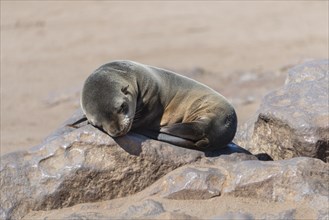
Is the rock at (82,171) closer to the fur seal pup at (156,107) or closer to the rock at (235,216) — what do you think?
the fur seal pup at (156,107)

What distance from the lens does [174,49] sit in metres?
15.4

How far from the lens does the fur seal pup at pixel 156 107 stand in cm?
551

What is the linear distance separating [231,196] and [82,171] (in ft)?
3.36

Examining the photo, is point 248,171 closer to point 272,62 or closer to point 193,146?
point 193,146

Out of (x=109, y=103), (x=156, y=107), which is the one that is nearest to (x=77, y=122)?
(x=109, y=103)

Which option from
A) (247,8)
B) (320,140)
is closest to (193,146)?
(320,140)

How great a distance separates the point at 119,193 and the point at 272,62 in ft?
29.8

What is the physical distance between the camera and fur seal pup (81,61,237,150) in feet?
18.1

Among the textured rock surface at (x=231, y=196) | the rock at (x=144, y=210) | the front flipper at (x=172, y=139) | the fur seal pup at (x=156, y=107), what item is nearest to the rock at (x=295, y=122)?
the fur seal pup at (x=156, y=107)

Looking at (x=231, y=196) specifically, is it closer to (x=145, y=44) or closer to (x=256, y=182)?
(x=256, y=182)

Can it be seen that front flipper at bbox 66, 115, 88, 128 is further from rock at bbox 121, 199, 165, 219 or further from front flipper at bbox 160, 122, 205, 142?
rock at bbox 121, 199, 165, 219

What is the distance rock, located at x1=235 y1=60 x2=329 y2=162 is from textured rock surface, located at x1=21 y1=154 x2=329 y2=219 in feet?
1.74

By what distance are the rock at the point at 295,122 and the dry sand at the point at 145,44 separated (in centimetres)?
352

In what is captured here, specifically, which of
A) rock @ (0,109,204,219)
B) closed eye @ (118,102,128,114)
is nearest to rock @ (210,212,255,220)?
rock @ (0,109,204,219)
